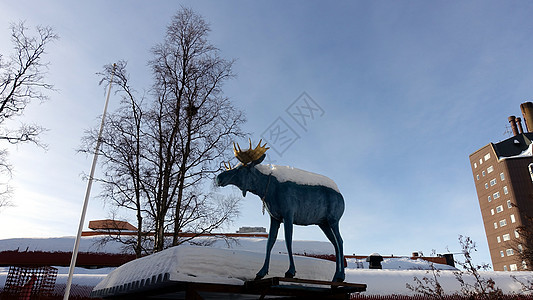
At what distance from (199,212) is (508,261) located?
5337cm

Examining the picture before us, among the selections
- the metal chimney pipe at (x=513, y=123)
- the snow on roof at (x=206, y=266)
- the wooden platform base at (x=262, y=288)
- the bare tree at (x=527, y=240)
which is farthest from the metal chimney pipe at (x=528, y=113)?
the snow on roof at (x=206, y=266)

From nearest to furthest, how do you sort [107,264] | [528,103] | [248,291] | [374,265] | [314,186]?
[248,291]
[314,186]
[107,264]
[374,265]
[528,103]

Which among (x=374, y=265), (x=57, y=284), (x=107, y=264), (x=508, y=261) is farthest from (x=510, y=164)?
(x=57, y=284)

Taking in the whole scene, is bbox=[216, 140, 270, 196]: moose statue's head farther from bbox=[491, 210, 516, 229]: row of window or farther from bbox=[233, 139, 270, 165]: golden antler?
bbox=[491, 210, 516, 229]: row of window

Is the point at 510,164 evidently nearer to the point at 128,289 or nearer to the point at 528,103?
the point at 528,103

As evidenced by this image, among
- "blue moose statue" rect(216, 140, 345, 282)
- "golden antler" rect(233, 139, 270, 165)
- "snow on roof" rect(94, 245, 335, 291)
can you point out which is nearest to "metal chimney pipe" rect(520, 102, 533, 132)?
"blue moose statue" rect(216, 140, 345, 282)

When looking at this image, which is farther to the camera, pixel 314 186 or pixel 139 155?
pixel 139 155

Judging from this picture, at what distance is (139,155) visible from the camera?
11.7 metres

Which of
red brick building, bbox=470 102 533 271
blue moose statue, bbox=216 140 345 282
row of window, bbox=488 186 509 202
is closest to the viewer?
blue moose statue, bbox=216 140 345 282

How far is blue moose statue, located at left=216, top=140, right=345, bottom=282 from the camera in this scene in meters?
5.10

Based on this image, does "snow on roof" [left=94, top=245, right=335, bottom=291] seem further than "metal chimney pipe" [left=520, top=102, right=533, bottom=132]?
No

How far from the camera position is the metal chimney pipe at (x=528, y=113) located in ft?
185

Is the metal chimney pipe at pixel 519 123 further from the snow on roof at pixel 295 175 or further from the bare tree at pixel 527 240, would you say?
the snow on roof at pixel 295 175

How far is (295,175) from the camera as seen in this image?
17.7 ft
